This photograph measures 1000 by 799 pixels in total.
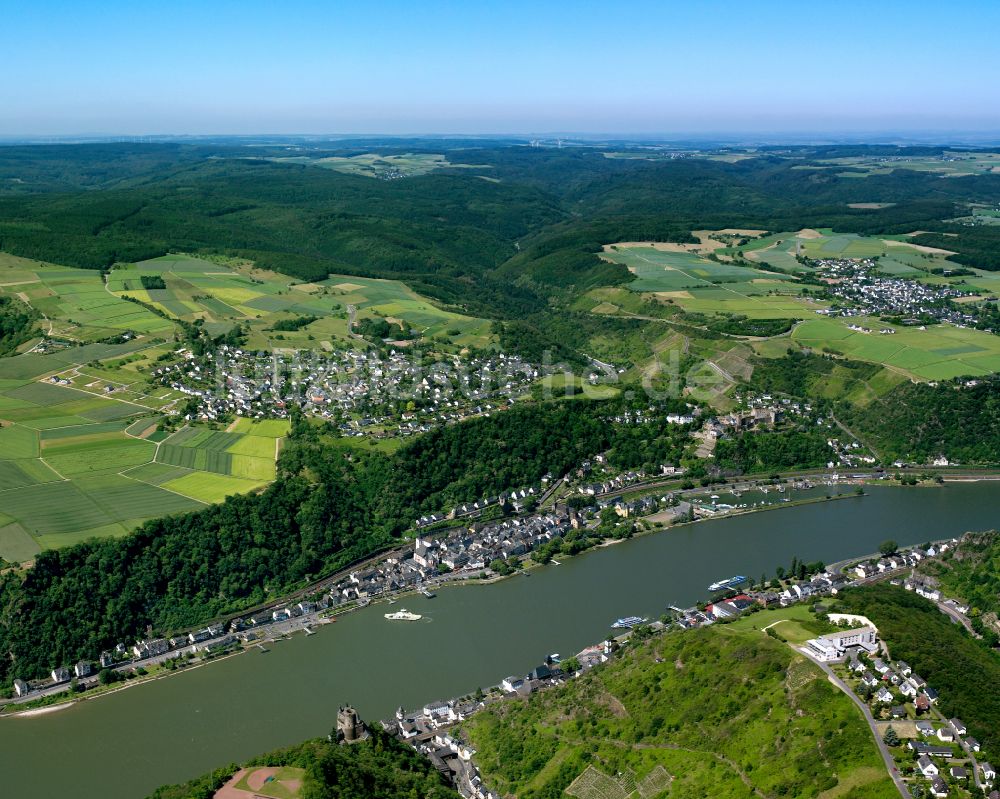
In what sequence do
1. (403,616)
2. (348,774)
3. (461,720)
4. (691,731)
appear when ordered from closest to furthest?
(348,774) < (691,731) < (461,720) < (403,616)

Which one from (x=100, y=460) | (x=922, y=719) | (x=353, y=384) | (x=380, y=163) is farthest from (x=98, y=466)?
(x=380, y=163)

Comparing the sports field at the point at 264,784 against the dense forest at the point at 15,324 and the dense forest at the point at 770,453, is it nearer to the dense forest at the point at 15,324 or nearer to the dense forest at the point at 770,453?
the dense forest at the point at 770,453

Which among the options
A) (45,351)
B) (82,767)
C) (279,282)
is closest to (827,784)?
(82,767)

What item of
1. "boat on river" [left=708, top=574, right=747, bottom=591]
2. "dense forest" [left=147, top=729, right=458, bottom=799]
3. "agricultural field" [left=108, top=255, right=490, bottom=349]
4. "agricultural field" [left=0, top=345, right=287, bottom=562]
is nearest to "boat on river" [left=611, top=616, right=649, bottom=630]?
"boat on river" [left=708, top=574, right=747, bottom=591]

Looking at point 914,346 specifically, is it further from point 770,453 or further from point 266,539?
point 266,539

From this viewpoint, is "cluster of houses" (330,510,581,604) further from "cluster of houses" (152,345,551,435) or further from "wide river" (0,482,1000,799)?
"cluster of houses" (152,345,551,435)

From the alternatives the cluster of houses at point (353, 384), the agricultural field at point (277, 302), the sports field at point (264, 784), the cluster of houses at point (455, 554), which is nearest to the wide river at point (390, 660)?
the cluster of houses at point (455, 554)

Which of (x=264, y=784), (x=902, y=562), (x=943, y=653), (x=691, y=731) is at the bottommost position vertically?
(x=902, y=562)

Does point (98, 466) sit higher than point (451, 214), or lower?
lower
